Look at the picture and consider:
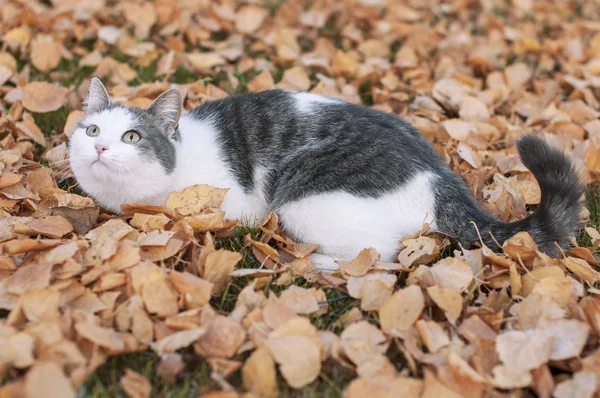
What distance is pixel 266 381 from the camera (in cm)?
193

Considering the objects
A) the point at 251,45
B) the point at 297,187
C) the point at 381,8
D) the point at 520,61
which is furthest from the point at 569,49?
the point at 297,187

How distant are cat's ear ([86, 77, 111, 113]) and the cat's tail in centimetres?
176

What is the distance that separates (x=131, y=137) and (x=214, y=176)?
0.40m

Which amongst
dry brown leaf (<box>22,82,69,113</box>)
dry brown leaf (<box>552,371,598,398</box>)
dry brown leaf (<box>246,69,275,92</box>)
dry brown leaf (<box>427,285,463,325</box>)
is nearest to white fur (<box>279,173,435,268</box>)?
dry brown leaf (<box>427,285,463,325</box>)

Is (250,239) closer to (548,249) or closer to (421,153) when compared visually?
(421,153)

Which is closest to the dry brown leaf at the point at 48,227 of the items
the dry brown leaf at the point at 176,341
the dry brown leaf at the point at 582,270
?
the dry brown leaf at the point at 176,341

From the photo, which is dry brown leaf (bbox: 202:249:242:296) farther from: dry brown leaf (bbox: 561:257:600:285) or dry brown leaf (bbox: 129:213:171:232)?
dry brown leaf (bbox: 561:257:600:285)

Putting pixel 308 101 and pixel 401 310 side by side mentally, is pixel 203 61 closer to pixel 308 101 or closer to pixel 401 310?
pixel 308 101

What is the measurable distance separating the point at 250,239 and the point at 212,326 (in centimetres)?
61

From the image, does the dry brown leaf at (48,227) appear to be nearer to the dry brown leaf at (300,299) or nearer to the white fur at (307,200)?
the white fur at (307,200)

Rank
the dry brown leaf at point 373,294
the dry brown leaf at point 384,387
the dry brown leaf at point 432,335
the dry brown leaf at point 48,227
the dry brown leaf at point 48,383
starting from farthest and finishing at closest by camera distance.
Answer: the dry brown leaf at point 48,227 < the dry brown leaf at point 373,294 < the dry brown leaf at point 432,335 < the dry brown leaf at point 384,387 < the dry brown leaf at point 48,383

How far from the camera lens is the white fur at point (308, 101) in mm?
2965

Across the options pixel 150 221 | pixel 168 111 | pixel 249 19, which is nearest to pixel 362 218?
pixel 150 221

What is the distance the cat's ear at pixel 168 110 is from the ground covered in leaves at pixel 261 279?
1.23 feet
